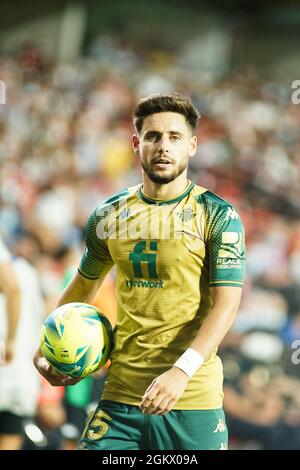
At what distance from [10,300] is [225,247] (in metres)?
2.38

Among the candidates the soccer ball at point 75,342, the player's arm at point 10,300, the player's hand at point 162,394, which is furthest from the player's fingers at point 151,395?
the player's arm at point 10,300

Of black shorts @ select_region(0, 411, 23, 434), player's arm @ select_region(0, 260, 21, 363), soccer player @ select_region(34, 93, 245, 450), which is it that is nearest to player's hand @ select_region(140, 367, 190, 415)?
soccer player @ select_region(34, 93, 245, 450)

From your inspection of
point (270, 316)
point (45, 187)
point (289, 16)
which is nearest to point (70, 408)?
point (270, 316)

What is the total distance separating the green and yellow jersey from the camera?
346cm

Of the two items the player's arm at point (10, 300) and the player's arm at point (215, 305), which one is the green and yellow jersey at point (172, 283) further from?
the player's arm at point (10, 300)

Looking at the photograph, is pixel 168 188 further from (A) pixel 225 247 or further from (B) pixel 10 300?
(B) pixel 10 300

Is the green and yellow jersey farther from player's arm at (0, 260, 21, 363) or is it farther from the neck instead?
player's arm at (0, 260, 21, 363)

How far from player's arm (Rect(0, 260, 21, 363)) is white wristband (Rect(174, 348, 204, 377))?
2.33 meters

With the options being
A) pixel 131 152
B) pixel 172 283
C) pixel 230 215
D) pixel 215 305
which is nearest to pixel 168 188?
pixel 230 215

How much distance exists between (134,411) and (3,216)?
5752 millimetres

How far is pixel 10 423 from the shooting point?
5824mm

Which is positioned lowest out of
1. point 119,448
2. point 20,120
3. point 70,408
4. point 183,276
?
point 70,408

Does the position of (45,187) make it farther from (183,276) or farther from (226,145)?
(183,276)

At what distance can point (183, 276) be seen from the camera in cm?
348
